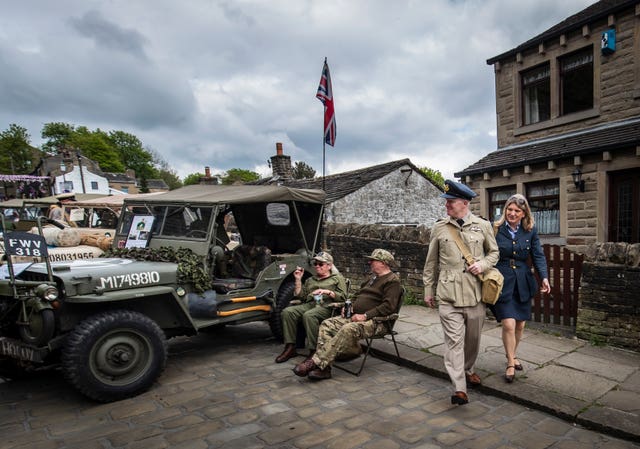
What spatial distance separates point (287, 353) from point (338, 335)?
96cm

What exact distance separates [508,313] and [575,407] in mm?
932

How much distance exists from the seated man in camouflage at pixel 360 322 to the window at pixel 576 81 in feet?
31.5

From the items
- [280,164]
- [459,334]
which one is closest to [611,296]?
[459,334]

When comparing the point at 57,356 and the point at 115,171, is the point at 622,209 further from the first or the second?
the point at 115,171

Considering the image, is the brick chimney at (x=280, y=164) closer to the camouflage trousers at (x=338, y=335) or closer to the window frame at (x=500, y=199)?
the window frame at (x=500, y=199)

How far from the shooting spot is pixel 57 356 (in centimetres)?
404

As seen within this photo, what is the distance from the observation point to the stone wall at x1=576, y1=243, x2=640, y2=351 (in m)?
4.77

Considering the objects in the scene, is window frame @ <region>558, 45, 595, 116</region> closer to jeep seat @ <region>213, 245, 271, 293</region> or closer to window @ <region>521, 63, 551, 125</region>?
window @ <region>521, 63, 551, 125</region>

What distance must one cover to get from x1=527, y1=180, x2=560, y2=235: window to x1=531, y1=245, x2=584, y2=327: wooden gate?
216 inches

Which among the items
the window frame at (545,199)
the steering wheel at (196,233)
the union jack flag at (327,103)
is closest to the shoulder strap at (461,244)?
the steering wheel at (196,233)

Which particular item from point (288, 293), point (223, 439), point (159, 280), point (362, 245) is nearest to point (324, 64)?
point (362, 245)

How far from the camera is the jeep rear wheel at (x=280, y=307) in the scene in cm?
556

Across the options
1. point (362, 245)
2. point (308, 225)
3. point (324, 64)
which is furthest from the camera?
point (324, 64)

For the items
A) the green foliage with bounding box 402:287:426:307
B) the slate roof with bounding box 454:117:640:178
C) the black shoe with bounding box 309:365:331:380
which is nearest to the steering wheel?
the black shoe with bounding box 309:365:331:380
